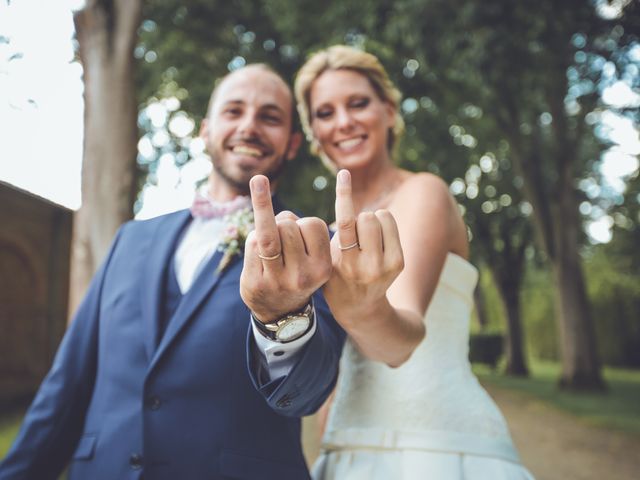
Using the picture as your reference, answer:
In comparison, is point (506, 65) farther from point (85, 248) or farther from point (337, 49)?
point (85, 248)

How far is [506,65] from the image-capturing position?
699 cm

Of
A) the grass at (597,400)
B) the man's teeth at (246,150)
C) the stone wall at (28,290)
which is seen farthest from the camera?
the stone wall at (28,290)

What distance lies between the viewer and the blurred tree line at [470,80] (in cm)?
654

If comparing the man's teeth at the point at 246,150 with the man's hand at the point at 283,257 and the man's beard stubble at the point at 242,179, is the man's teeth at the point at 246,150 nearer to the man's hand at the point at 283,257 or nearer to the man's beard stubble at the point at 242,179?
the man's beard stubble at the point at 242,179

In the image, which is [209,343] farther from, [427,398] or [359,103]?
[359,103]

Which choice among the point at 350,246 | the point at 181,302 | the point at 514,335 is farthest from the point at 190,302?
the point at 514,335

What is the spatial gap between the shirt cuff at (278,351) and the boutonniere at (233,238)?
0.57 meters

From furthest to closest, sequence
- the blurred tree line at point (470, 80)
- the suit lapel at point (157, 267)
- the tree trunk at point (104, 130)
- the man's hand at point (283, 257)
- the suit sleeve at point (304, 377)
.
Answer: the blurred tree line at point (470, 80)
the tree trunk at point (104, 130)
the suit lapel at point (157, 267)
the suit sleeve at point (304, 377)
the man's hand at point (283, 257)

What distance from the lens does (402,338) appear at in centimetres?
163

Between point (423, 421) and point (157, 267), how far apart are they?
123cm

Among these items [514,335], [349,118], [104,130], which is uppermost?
[104,130]

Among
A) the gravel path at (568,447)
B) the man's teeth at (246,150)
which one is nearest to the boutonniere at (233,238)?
the man's teeth at (246,150)

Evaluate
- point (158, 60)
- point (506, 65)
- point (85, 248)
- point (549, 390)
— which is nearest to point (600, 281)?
point (549, 390)

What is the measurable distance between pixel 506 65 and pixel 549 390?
1123cm
